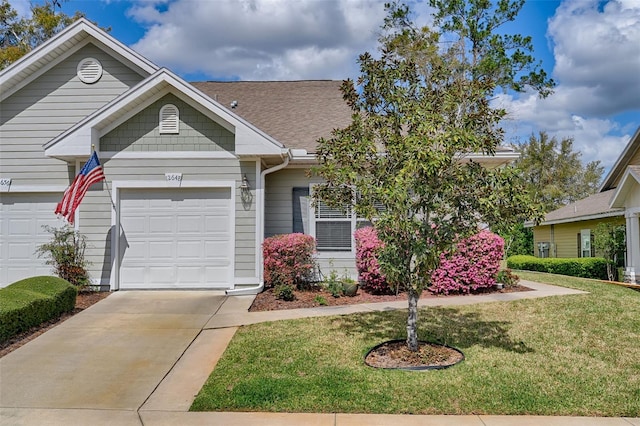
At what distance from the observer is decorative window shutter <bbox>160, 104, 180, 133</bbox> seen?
33.2ft

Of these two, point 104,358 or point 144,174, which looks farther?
point 144,174

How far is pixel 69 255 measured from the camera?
32.6ft

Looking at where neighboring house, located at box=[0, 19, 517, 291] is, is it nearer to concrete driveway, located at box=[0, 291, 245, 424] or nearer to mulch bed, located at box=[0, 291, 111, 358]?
mulch bed, located at box=[0, 291, 111, 358]

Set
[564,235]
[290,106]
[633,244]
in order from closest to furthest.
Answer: [290,106], [633,244], [564,235]

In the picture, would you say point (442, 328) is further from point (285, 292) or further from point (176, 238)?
point (176, 238)

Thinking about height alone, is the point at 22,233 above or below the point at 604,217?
below

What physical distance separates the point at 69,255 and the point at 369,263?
6.59 meters

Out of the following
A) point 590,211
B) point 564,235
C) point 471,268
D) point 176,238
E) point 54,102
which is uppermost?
point 54,102

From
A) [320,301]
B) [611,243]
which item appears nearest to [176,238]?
[320,301]

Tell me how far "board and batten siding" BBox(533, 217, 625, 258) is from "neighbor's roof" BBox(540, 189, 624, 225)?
0.58 meters

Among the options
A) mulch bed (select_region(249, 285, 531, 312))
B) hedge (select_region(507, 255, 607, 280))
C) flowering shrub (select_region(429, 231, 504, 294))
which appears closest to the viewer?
mulch bed (select_region(249, 285, 531, 312))

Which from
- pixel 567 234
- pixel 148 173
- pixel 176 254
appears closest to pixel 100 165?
pixel 148 173

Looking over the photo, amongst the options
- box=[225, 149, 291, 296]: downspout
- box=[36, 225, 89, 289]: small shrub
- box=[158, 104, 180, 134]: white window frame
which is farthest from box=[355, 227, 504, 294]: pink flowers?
box=[36, 225, 89, 289]: small shrub

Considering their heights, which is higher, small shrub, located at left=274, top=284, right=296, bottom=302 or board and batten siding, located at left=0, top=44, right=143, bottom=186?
board and batten siding, located at left=0, top=44, right=143, bottom=186
